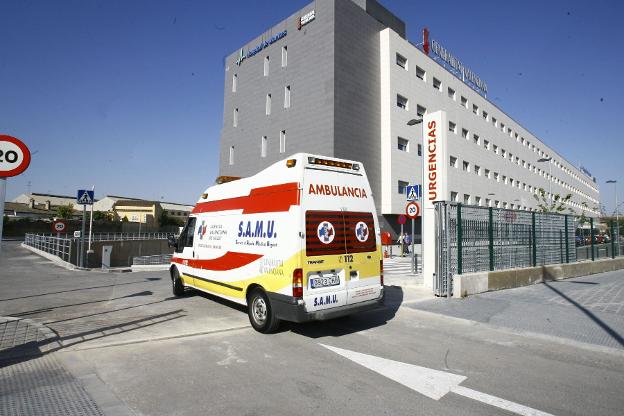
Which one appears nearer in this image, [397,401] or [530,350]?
[397,401]

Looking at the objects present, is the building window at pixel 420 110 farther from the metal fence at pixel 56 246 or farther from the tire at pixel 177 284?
the tire at pixel 177 284

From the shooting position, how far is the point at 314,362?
4656mm

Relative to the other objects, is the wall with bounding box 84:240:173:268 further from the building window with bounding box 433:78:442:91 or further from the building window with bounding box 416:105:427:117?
the building window with bounding box 433:78:442:91

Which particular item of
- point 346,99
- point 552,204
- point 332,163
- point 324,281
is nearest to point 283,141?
point 346,99

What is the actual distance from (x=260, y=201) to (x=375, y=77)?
2501 cm

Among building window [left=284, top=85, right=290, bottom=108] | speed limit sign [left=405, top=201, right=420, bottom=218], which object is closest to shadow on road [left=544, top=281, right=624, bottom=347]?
speed limit sign [left=405, top=201, right=420, bottom=218]

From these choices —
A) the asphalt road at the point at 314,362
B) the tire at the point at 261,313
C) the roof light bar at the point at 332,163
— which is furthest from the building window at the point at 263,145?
the tire at the point at 261,313

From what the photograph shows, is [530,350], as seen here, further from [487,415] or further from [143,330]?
[143,330]

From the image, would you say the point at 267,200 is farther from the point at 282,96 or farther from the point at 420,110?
the point at 420,110

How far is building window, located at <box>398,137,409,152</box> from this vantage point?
97.0 feet

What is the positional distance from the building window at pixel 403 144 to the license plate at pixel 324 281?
25.2m

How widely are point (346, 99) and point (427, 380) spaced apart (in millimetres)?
23821

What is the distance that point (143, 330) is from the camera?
19.8ft

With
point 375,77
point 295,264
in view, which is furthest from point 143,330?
point 375,77
